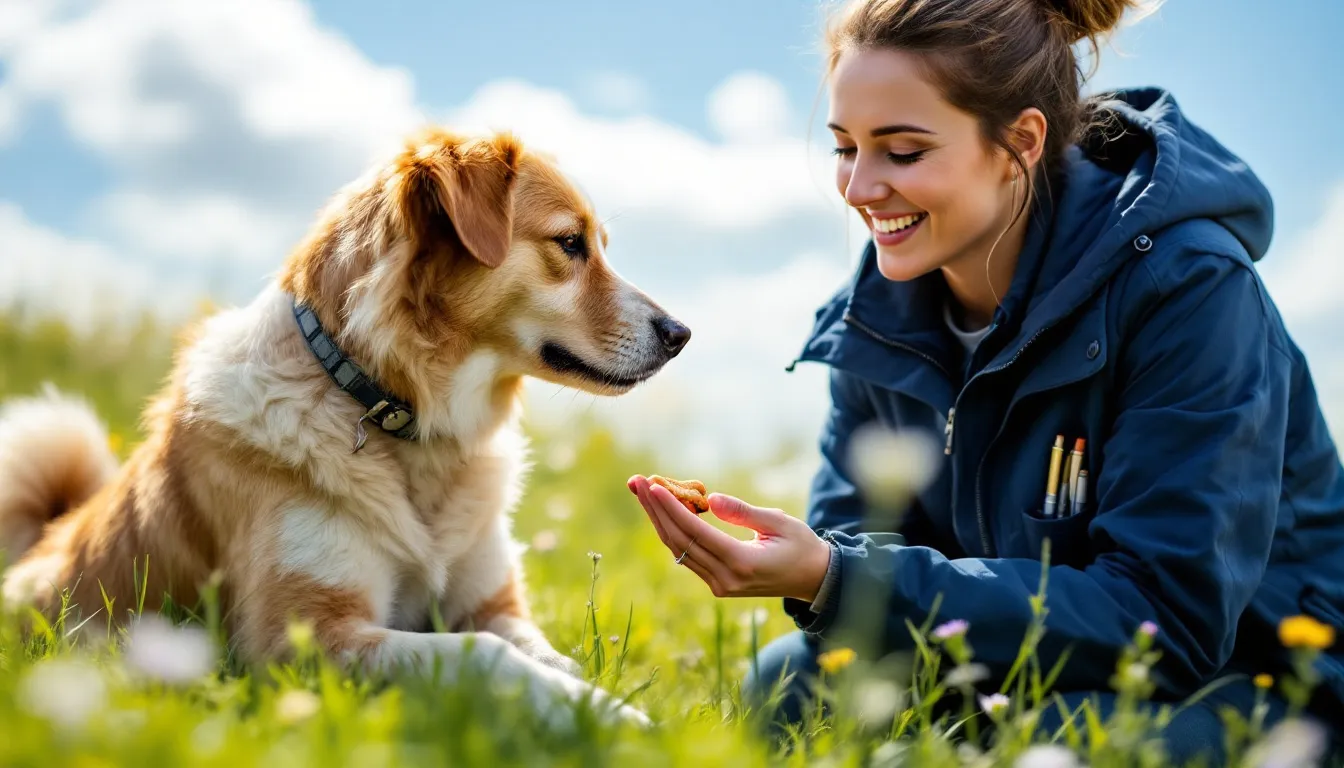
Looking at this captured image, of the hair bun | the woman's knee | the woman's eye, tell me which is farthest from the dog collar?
the hair bun

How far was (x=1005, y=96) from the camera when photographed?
9.37ft

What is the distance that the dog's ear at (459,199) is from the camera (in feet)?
9.20

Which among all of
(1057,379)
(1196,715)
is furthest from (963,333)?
(1196,715)

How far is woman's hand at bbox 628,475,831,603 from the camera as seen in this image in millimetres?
2320

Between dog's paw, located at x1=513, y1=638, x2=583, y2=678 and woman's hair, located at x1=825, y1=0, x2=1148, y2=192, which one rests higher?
woman's hair, located at x1=825, y1=0, x2=1148, y2=192

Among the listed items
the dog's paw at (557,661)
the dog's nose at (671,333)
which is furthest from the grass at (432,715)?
the dog's nose at (671,333)

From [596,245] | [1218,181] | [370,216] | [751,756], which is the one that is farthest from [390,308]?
[1218,181]

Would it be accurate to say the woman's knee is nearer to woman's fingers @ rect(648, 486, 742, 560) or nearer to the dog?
the dog

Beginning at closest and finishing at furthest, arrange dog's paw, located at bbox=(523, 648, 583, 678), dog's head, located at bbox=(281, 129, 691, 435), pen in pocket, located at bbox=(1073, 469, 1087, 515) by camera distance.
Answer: dog's paw, located at bbox=(523, 648, 583, 678) → pen in pocket, located at bbox=(1073, 469, 1087, 515) → dog's head, located at bbox=(281, 129, 691, 435)

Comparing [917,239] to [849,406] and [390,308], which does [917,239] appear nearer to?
[849,406]

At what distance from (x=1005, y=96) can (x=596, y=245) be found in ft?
4.22

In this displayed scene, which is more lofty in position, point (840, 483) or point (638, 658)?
point (840, 483)

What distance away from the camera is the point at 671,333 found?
128 inches

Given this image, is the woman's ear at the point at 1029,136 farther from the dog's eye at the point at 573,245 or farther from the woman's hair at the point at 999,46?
the dog's eye at the point at 573,245
